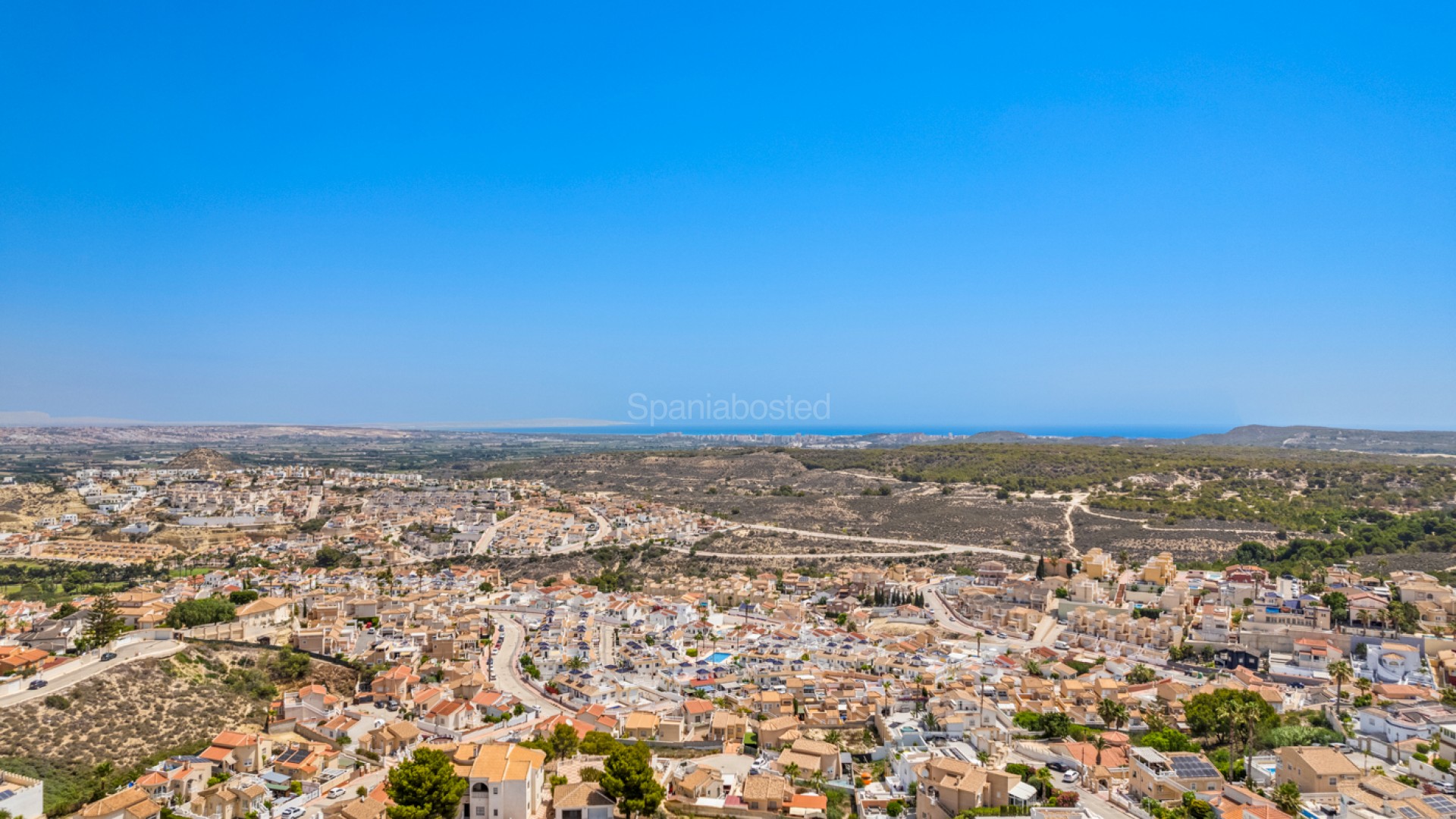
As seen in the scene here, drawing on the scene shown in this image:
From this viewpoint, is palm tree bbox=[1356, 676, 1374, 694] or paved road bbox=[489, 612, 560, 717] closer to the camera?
palm tree bbox=[1356, 676, 1374, 694]

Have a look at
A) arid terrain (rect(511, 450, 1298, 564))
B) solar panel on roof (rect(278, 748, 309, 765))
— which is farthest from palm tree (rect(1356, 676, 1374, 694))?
solar panel on roof (rect(278, 748, 309, 765))

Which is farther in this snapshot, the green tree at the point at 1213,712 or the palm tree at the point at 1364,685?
the palm tree at the point at 1364,685

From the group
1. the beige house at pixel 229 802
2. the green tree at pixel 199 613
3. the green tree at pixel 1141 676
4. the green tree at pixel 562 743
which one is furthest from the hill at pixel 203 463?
the green tree at pixel 1141 676

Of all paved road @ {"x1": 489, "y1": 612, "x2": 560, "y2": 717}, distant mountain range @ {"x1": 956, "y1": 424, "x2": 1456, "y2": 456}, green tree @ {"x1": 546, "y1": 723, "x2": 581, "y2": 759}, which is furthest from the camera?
distant mountain range @ {"x1": 956, "y1": 424, "x2": 1456, "y2": 456}

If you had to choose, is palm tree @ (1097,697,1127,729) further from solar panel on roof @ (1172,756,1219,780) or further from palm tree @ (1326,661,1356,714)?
palm tree @ (1326,661,1356,714)

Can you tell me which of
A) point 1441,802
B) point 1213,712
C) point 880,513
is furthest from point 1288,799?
point 880,513

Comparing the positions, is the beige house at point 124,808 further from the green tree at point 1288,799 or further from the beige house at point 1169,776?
the green tree at point 1288,799
